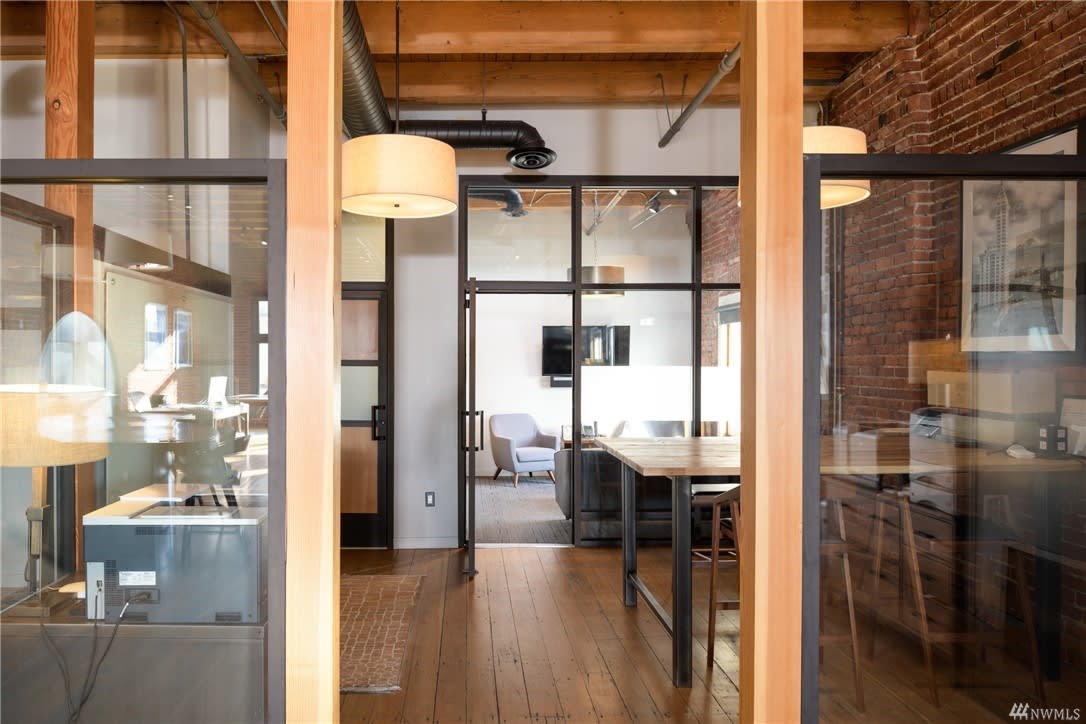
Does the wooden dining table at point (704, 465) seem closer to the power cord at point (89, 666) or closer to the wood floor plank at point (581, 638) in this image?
the wood floor plank at point (581, 638)

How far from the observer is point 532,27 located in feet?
12.7

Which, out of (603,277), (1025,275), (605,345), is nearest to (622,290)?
(603,277)

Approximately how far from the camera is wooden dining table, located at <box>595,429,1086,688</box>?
1.53 meters

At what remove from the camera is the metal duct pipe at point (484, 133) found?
4582 millimetres

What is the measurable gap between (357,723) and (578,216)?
382 cm

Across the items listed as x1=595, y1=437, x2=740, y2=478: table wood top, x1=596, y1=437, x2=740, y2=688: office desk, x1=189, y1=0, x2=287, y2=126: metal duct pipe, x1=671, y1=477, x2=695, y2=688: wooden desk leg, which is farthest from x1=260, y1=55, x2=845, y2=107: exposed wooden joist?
x1=671, y1=477, x2=695, y2=688: wooden desk leg

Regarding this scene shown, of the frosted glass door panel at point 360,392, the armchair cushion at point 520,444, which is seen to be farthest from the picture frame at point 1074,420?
the armchair cushion at point 520,444

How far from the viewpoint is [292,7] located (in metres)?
1.28

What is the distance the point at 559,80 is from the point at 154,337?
407 cm

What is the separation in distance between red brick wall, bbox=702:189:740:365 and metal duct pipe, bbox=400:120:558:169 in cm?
145

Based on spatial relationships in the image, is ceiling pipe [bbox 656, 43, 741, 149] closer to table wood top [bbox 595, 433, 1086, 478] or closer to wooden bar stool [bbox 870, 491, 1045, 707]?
table wood top [bbox 595, 433, 1086, 478]

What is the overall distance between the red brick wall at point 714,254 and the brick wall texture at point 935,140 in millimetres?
1035

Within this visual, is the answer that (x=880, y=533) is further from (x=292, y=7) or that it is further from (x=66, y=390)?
(x=66, y=390)

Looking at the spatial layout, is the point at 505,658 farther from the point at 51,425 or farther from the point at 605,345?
the point at 605,345
